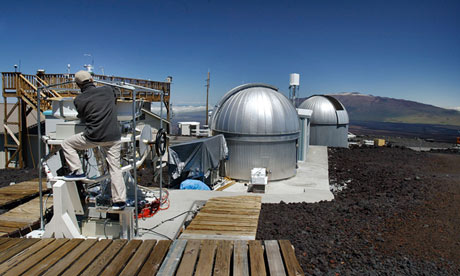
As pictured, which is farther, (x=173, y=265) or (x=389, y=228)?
(x=389, y=228)

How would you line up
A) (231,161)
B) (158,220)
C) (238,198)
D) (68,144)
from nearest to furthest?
(68,144)
(158,220)
(238,198)
(231,161)

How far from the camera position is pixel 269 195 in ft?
26.2

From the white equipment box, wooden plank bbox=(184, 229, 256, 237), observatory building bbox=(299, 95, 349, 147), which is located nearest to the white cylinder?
observatory building bbox=(299, 95, 349, 147)

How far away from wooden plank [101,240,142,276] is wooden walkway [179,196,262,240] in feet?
3.54

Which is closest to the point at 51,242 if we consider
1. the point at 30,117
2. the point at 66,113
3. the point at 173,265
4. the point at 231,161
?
the point at 173,265

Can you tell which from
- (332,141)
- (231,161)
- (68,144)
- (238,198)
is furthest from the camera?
(332,141)

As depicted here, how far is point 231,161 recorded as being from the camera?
1398cm

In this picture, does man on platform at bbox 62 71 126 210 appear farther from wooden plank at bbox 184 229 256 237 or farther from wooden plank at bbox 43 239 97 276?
wooden plank at bbox 184 229 256 237

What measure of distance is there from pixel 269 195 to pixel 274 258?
494 centimetres

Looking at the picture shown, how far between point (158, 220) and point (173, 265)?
9.45ft

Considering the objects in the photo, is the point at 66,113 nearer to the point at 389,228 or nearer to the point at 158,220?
the point at 158,220

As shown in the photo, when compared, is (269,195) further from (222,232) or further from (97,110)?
(97,110)

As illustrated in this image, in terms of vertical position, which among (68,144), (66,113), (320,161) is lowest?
(320,161)

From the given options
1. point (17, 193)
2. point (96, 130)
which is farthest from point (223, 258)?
point (17, 193)
